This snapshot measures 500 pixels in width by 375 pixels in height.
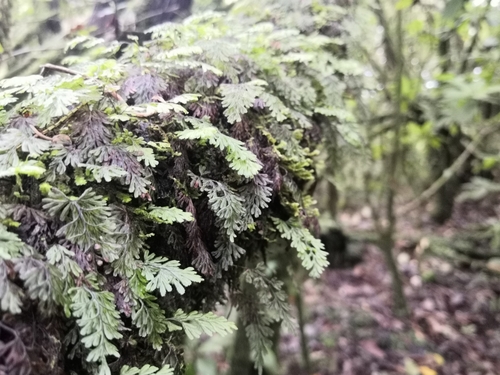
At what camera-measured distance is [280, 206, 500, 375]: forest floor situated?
329 cm

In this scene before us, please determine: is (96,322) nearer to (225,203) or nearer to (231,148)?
(225,203)

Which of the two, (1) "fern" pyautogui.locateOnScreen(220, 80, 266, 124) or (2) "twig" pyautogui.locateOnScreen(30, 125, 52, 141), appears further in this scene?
(1) "fern" pyautogui.locateOnScreen(220, 80, 266, 124)

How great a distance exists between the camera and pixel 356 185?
5.89 m

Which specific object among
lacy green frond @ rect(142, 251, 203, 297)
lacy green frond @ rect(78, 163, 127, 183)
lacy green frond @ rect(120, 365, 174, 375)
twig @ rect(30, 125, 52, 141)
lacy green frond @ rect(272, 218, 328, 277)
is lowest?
lacy green frond @ rect(272, 218, 328, 277)

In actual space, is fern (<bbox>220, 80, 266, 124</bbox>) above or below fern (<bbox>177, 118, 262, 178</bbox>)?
above

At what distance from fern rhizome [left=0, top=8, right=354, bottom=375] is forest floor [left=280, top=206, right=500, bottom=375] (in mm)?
1719

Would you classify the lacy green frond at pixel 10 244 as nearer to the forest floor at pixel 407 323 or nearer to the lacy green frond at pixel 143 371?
the lacy green frond at pixel 143 371

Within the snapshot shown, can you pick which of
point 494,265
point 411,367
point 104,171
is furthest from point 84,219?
point 494,265

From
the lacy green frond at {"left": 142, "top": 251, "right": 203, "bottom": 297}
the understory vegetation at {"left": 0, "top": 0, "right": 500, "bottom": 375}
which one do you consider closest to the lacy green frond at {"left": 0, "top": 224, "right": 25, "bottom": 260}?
the understory vegetation at {"left": 0, "top": 0, "right": 500, "bottom": 375}

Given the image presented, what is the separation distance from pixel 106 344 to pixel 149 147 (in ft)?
1.51

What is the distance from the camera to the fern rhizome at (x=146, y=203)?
2.33ft

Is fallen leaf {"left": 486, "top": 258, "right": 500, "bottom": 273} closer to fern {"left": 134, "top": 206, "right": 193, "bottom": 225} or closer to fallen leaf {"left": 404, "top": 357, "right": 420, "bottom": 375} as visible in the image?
fallen leaf {"left": 404, "top": 357, "right": 420, "bottom": 375}

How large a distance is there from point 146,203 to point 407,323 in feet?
11.9

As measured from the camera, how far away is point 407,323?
3742 millimetres
